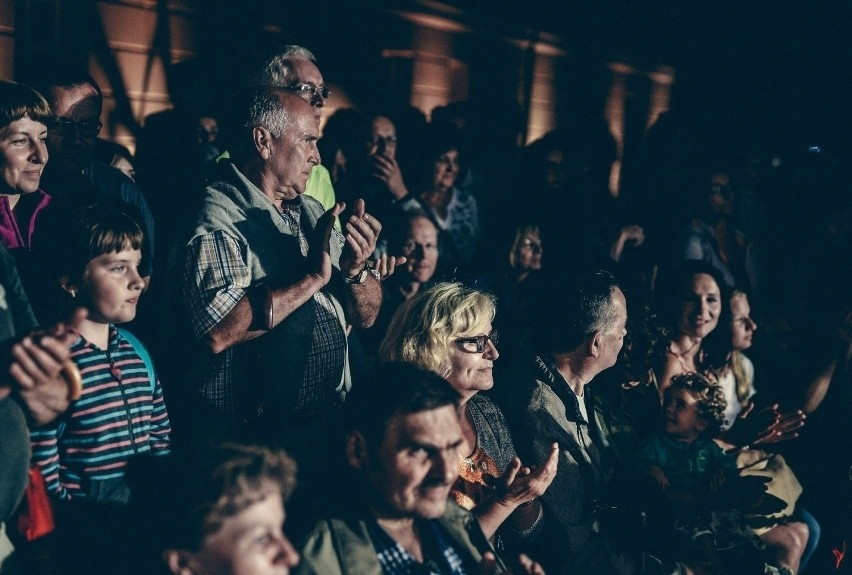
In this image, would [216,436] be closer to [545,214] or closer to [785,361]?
[545,214]

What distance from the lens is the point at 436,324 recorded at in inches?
125

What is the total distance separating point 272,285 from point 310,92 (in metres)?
1.21

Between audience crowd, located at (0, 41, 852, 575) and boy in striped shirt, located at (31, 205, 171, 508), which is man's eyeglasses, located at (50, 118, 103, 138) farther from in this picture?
boy in striped shirt, located at (31, 205, 171, 508)

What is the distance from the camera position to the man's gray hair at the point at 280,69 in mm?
3924

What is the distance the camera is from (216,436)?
105 inches

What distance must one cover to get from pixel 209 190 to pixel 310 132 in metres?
0.42

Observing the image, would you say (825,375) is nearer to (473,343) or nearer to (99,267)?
(473,343)

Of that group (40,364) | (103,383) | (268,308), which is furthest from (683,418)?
(40,364)

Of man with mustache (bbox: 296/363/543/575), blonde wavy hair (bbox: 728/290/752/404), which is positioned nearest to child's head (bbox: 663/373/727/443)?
blonde wavy hair (bbox: 728/290/752/404)

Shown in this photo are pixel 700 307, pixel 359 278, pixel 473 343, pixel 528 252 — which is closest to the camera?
pixel 473 343

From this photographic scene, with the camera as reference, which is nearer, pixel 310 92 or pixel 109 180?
pixel 109 180

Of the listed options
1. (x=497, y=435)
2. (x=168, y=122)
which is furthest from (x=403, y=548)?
(x=168, y=122)

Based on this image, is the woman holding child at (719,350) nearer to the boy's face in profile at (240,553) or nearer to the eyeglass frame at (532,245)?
the eyeglass frame at (532,245)

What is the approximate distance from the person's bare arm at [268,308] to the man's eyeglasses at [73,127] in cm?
105
